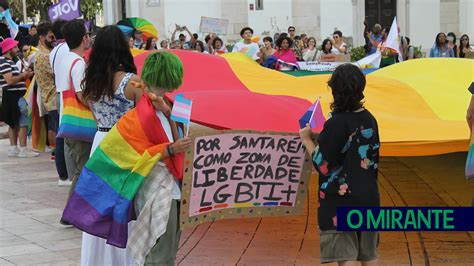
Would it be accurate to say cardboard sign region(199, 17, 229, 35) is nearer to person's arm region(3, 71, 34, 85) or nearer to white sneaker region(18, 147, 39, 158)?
white sneaker region(18, 147, 39, 158)

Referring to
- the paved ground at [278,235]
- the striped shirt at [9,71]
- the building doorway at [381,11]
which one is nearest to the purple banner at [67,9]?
the striped shirt at [9,71]

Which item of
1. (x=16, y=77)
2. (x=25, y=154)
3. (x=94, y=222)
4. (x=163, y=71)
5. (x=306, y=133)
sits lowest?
(x=25, y=154)

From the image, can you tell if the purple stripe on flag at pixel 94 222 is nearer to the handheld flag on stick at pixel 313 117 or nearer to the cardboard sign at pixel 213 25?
the handheld flag on stick at pixel 313 117

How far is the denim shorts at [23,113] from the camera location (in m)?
13.0

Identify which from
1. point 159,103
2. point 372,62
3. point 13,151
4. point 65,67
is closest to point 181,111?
point 159,103

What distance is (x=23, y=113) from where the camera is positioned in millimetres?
13133

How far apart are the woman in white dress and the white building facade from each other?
Result: 23169 mm

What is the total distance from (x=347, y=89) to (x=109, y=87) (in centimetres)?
176

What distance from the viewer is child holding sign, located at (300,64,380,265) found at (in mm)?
5305

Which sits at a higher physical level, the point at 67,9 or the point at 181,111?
the point at 67,9

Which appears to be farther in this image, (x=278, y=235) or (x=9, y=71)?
(x=9, y=71)

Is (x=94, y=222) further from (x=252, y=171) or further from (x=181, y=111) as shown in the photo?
(x=252, y=171)

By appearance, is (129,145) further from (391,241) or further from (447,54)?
(447,54)

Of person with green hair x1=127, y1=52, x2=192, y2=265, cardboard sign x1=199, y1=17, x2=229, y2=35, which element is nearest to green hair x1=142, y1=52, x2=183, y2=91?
person with green hair x1=127, y1=52, x2=192, y2=265
